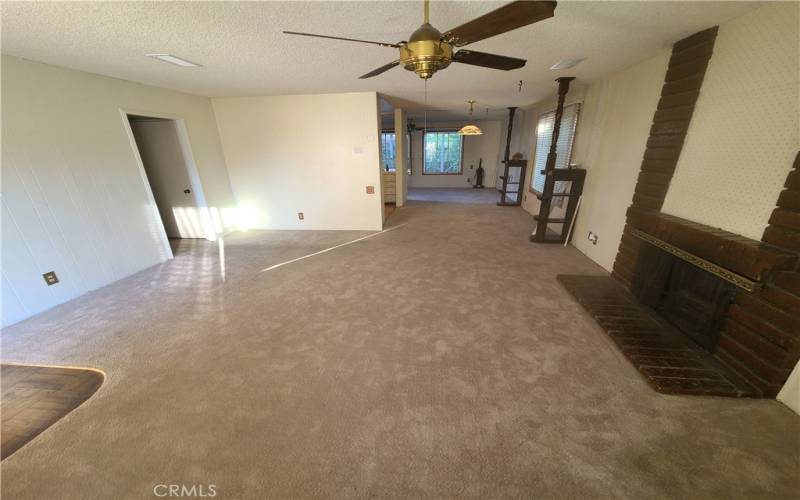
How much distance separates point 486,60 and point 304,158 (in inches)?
157

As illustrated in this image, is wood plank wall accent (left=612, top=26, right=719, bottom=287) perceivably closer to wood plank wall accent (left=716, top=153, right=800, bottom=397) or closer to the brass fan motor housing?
wood plank wall accent (left=716, top=153, right=800, bottom=397)

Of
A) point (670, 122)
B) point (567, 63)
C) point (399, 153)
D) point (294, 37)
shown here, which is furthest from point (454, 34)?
point (399, 153)

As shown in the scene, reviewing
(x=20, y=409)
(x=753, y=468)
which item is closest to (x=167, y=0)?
(x=20, y=409)

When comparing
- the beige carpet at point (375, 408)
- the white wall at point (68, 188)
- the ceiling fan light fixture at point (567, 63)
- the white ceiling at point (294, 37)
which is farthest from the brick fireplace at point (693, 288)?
the white wall at point (68, 188)

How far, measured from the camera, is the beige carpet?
135 centimetres

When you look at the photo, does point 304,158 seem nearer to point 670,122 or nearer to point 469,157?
point 670,122

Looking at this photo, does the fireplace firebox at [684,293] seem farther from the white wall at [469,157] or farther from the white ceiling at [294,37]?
the white wall at [469,157]

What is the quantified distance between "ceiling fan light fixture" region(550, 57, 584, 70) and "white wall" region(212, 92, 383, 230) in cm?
266

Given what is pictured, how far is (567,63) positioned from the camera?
306 cm

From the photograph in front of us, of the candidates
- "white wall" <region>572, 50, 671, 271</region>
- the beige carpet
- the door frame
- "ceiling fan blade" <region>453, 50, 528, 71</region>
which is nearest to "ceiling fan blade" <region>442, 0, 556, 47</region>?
"ceiling fan blade" <region>453, 50, 528, 71</region>

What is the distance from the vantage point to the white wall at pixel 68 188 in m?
2.58

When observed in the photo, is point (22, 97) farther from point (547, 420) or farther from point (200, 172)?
point (547, 420)

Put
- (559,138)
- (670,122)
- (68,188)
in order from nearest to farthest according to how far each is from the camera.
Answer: (670,122)
(68,188)
(559,138)

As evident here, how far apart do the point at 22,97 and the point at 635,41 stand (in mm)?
5644
